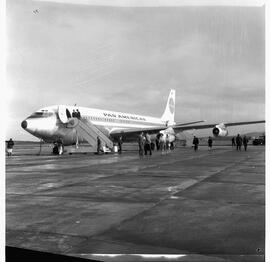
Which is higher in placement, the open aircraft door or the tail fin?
the tail fin

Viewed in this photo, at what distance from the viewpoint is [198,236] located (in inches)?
140

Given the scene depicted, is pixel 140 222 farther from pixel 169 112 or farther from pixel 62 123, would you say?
pixel 169 112

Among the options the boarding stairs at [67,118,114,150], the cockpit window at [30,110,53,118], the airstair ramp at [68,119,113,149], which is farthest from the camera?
the airstair ramp at [68,119,113,149]

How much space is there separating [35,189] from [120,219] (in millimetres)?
3193

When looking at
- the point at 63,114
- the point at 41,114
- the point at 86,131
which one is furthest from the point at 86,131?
the point at 41,114

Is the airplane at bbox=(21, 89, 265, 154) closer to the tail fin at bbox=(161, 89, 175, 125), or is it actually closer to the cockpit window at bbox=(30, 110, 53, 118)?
the cockpit window at bbox=(30, 110, 53, 118)

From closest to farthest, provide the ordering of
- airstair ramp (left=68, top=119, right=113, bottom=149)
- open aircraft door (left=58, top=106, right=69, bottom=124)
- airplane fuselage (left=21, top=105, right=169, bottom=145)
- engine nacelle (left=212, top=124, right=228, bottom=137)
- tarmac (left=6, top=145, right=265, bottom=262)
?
tarmac (left=6, top=145, right=265, bottom=262)
airplane fuselage (left=21, top=105, right=169, bottom=145)
open aircraft door (left=58, top=106, right=69, bottom=124)
airstair ramp (left=68, top=119, right=113, bottom=149)
engine nacelle (left=212, top=124, right=228, bottom=137)

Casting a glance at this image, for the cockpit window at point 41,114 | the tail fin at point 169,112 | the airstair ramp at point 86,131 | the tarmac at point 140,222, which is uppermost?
the tail fin at point 169,112

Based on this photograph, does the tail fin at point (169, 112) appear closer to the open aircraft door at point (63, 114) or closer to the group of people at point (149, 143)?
the group of people at point (149, 143)

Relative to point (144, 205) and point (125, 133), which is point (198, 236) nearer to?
point (144, 205)

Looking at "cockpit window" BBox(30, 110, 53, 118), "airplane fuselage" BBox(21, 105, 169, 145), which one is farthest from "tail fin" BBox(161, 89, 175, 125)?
"cockpit window" BBox(30, 110, 53, 118)

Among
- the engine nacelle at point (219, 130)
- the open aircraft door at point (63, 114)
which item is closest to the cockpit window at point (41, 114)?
the open aircraft door at point (63, 114)

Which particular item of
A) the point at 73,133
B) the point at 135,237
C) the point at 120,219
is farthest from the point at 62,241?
the point at 73,133

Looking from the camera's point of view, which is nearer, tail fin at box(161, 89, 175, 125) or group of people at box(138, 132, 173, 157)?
group of people at box(138, 132, 173, 157)
